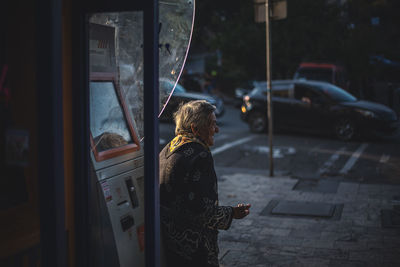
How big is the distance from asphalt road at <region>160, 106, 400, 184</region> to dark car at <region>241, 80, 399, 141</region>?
1.11 ft

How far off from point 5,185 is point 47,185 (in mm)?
217

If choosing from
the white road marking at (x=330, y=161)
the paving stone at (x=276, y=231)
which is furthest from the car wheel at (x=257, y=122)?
the paving stone at (x=276, y=231)

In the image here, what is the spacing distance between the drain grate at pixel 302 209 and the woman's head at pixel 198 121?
3.48 metres

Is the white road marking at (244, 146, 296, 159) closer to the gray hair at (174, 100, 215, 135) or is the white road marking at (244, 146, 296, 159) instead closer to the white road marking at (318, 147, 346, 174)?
the white road marking at (318, 147, 346, 174)

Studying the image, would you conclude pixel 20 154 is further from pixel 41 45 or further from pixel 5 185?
pixel 41 45

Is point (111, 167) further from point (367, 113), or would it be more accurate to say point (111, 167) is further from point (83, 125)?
point (367, 113)

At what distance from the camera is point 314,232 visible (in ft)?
18.3

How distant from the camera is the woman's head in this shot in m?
3.04

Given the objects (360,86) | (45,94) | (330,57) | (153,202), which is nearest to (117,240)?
(153,202)

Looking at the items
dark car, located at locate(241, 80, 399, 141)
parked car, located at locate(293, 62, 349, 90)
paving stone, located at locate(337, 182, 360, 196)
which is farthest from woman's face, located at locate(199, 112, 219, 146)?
parked car, located at locate(293, 62, 349, 90)

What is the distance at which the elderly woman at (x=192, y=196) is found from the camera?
2.86 meters

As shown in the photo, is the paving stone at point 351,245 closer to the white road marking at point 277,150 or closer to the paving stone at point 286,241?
the paving stone at point 286,241

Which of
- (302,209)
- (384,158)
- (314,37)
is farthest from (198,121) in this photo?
(314,37)

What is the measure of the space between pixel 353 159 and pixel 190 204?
→ 8271 millimetres
